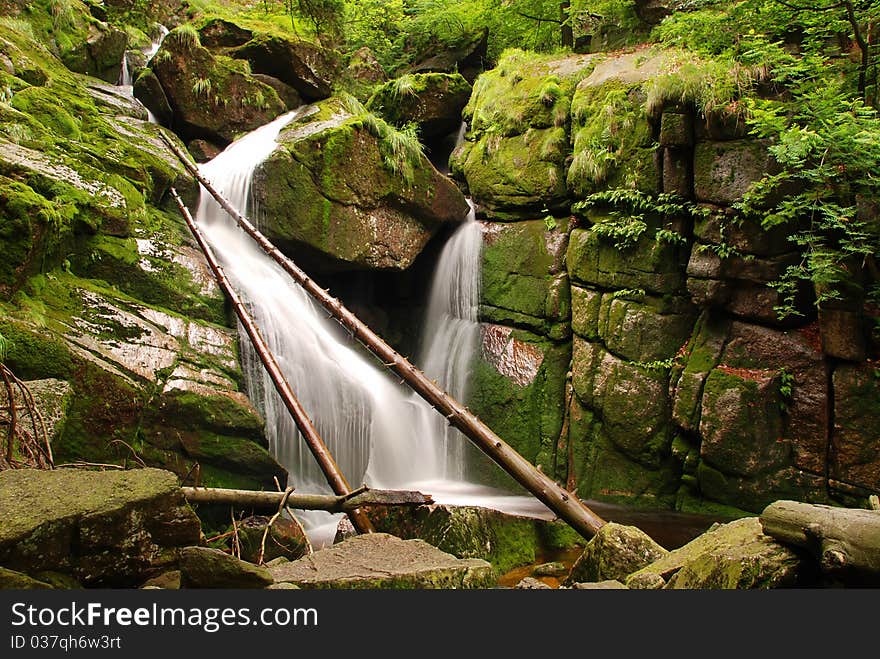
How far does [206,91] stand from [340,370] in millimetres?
7995

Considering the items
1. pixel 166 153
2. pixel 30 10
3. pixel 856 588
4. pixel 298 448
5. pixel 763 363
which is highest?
pixel 30 10

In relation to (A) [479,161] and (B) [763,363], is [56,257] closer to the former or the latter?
(A) [479,161]

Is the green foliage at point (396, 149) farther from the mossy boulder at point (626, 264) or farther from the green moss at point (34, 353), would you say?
the green moss at point (34, 353)

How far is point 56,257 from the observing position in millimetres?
5891

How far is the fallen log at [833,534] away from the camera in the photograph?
7.63ft

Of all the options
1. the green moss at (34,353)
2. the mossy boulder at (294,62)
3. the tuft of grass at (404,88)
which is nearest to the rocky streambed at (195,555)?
the green moss at (34,353)

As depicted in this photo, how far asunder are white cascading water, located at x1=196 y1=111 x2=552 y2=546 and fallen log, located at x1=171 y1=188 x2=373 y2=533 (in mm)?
578

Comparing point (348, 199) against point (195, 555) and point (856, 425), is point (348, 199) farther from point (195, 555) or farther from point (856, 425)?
point (856, 425)

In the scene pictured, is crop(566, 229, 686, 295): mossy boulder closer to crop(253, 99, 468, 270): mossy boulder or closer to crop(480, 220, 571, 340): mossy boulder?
crop(480, 220, 571, 340): mossy boulder

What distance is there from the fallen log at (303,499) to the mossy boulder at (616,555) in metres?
1.63

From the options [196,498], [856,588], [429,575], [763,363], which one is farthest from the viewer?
[763,363]

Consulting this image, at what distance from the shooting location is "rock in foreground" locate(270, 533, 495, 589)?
2.72 m

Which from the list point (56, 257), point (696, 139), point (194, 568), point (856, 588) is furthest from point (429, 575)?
point (696, 139)

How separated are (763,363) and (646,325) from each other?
169 centimetres
